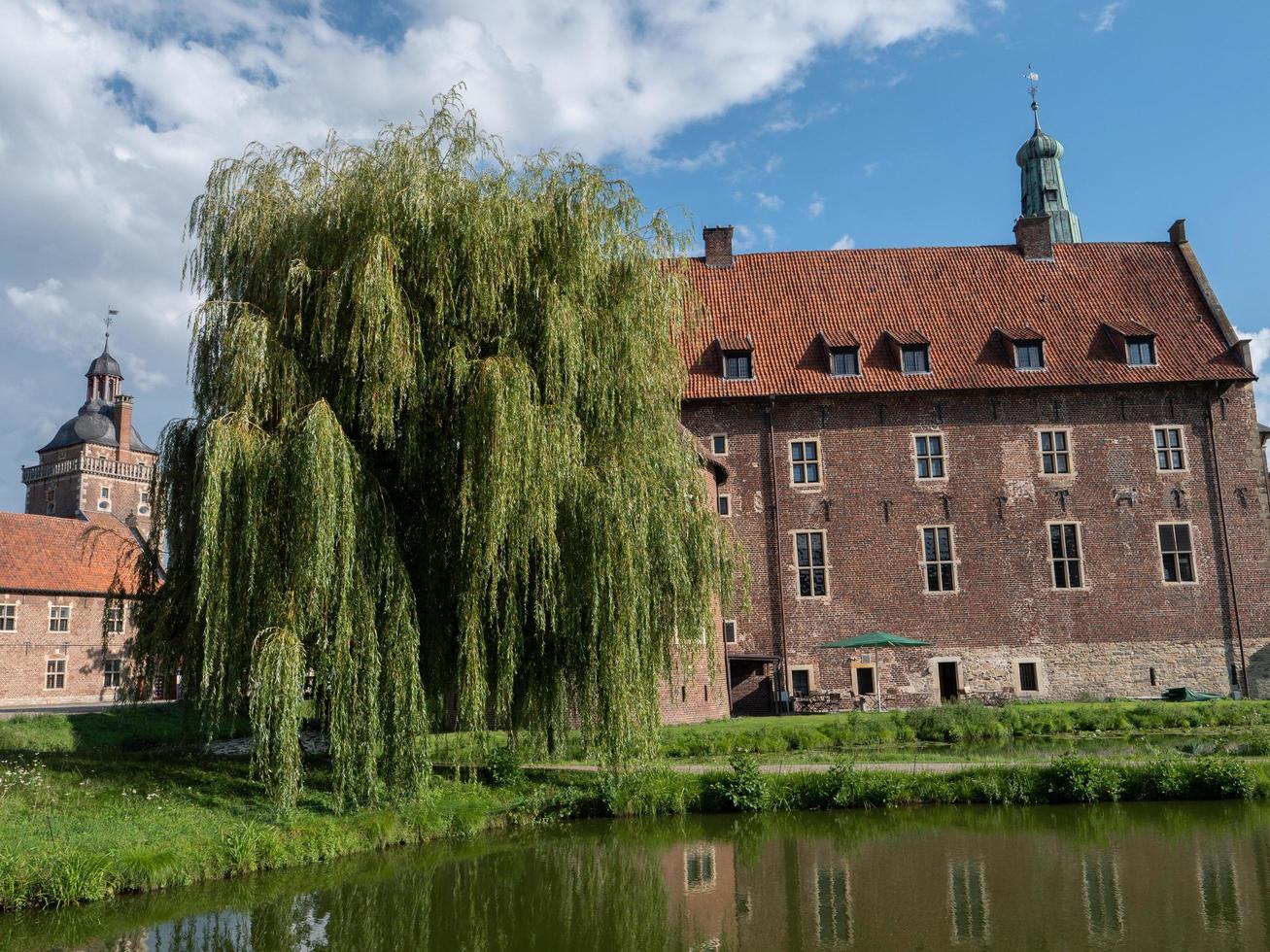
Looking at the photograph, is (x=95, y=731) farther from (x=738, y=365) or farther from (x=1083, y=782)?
(x=738, y=365)

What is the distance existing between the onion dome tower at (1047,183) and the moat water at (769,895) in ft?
118

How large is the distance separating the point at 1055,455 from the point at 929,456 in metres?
3.09

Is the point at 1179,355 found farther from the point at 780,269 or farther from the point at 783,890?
the point at 783,890

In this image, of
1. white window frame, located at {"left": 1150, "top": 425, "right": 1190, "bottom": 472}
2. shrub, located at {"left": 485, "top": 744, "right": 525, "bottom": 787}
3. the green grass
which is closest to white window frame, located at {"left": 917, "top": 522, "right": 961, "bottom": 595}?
white window frame, located at {"left": 1150, "top": 425, "right": 1190, "bottom": 472}

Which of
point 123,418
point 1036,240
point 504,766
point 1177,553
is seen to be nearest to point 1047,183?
point 1036,240

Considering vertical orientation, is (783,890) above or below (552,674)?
below

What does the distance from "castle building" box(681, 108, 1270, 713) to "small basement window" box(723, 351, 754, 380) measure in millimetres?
126

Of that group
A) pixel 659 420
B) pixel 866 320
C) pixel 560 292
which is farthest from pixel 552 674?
pixel 866 320

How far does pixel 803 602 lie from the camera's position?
2547 centimetres

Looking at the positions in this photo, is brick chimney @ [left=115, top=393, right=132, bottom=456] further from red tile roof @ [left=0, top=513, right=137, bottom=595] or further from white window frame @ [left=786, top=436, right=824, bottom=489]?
white window frame @ [left=786, top=436, right=824, bottom=489]

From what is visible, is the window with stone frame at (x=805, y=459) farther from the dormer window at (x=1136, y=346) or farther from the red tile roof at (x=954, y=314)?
the dormer window at (x=1136, y=346)

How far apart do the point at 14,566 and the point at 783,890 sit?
3413 cm

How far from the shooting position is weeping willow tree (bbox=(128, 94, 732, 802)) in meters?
11.1

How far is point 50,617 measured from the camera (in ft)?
118
